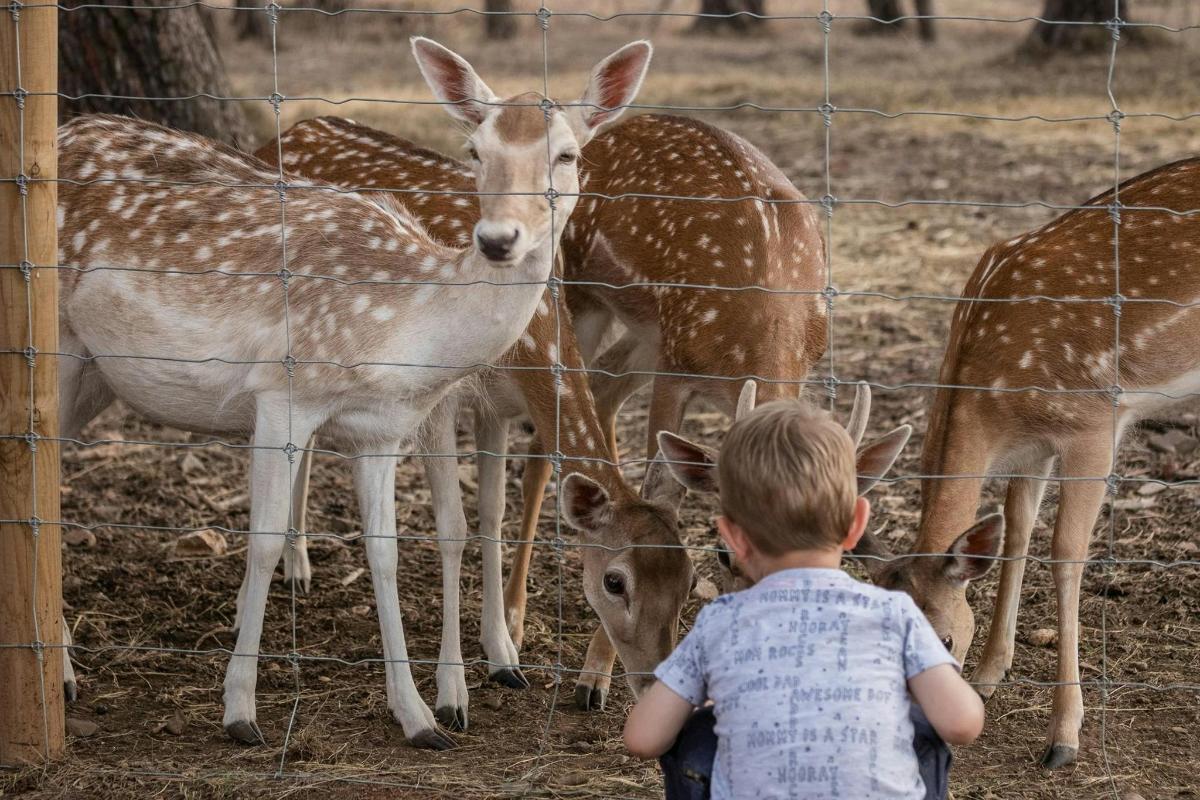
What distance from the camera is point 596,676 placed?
14.7ft

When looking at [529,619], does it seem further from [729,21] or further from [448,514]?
[729,21]

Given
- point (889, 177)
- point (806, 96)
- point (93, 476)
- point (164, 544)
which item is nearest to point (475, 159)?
point (164, 544)

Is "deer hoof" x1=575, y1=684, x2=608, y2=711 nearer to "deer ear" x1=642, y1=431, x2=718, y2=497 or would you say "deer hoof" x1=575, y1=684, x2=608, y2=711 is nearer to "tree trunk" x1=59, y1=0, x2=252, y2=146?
"deer ear" x1=642, y1=431, x2=718, y2=497

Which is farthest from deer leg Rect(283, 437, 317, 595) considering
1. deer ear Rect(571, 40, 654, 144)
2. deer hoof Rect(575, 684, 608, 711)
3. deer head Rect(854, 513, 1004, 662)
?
deer head Rect(854, 513, 1004, 662)

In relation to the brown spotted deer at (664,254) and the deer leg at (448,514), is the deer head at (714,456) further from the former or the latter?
the deer leg at (448,514)

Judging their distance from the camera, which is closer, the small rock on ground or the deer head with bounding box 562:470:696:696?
the deer head with bounding box 562:470:696:696

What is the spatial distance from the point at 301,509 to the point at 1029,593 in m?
2.62

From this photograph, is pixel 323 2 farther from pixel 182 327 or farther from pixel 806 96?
pixel 182 327

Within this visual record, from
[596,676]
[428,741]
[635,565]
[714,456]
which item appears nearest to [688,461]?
[714,456]

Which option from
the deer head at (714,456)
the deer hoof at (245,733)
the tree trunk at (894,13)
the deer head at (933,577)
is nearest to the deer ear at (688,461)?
the deer head at (714,456)

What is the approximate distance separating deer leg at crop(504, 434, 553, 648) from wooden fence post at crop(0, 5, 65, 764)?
1579mm

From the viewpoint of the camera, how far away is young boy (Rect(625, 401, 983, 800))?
8.57 feet

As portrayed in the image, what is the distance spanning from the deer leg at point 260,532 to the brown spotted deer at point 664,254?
0.88 m

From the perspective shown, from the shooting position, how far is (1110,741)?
4223 millimetres
